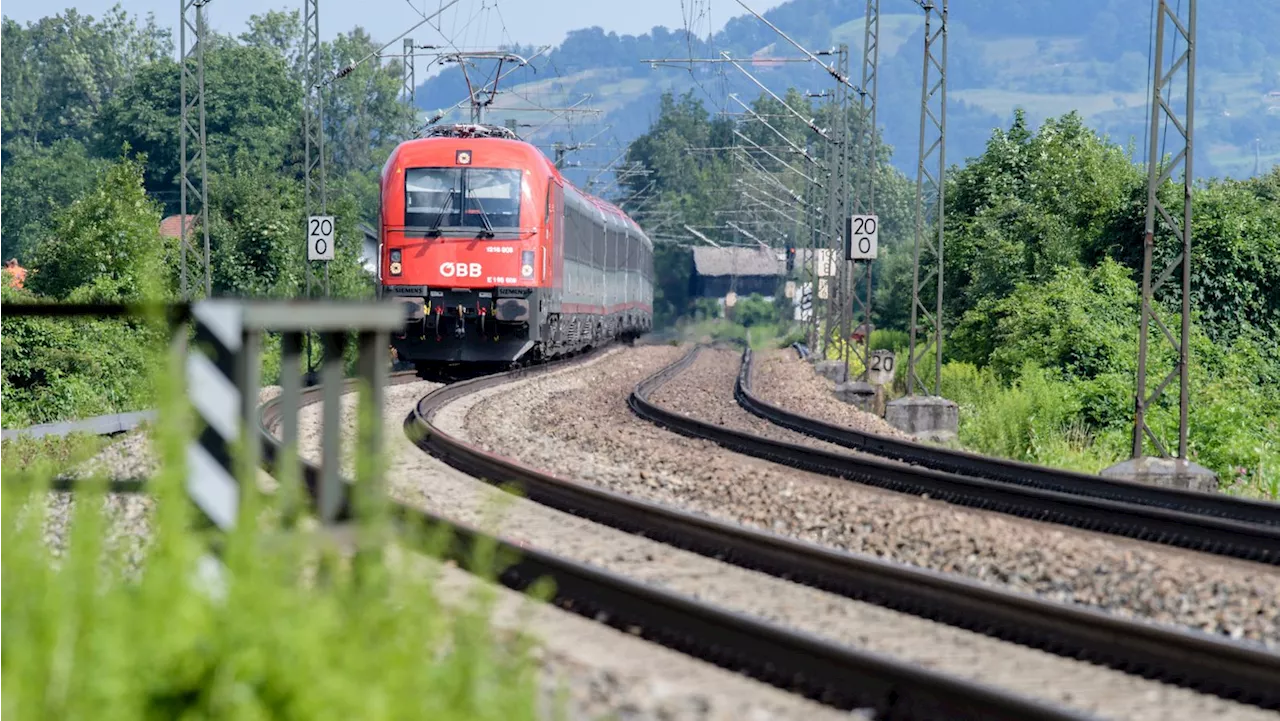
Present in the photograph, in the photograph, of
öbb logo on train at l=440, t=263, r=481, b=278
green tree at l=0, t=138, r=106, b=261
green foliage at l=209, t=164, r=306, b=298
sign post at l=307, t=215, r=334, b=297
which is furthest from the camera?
green tree at l=0, t=138, r=106, b=261

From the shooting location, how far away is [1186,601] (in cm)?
812

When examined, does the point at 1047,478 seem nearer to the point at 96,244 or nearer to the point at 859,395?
the point at 859,395

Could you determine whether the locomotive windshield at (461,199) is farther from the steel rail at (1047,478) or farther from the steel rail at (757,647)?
the steel rail at (757,647)

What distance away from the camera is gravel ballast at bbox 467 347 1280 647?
27.0ft

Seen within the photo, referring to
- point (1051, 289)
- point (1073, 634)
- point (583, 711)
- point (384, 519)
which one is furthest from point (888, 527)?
point (1051, 289)

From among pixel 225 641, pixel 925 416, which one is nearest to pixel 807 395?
pixel 925 416

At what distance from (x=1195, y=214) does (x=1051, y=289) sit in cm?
306

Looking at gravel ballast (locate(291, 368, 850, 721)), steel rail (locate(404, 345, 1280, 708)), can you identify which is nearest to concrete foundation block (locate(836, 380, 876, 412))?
steel rail (locate(404, 345, 1280, 708))

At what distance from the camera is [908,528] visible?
33.6 ft

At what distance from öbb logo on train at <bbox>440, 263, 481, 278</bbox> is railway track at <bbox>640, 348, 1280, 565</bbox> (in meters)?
5.24

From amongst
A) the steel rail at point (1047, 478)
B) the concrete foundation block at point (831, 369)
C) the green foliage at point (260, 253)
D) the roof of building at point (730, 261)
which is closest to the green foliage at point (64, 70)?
the roof of building at point (730, 261)

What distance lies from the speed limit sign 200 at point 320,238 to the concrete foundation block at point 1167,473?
60.2ft

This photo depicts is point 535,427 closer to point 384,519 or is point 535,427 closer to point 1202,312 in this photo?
point 384,519

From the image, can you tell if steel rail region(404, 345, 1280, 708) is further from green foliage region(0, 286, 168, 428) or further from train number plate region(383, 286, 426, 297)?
green foliage region(0, 286, 168, 428)
